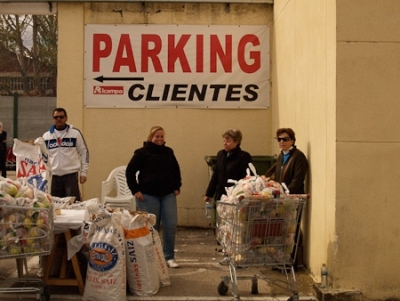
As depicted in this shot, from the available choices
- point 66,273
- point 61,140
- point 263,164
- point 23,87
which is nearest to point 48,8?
point 61,140

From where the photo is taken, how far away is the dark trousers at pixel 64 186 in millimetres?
8984

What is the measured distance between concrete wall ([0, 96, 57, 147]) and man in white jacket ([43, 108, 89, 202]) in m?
10.7

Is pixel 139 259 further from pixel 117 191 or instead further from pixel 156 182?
pixel 117 191

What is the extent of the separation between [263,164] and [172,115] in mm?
1954

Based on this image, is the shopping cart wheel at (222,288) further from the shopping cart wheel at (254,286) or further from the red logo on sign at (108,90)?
the red logo on sign at (108,90)

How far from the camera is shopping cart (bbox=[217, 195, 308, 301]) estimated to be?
19.9 ft

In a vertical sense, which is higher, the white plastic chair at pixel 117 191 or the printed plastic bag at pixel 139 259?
the white plastic chair at pixel 117 191

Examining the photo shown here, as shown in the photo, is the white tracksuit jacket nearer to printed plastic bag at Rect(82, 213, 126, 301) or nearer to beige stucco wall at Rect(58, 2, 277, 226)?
beige stucco wall at Rect(58, 2, 277, 226)

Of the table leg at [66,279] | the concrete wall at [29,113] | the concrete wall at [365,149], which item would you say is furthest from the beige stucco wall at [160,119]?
the concrete wall at [29,113]

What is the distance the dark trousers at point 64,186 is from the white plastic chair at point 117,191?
175cm

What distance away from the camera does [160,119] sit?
11.2 meters

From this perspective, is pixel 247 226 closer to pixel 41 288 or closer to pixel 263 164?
pixel 41 288

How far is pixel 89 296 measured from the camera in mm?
6488

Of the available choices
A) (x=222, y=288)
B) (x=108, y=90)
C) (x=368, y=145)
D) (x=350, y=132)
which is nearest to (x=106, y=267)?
(x=222, y=288)
